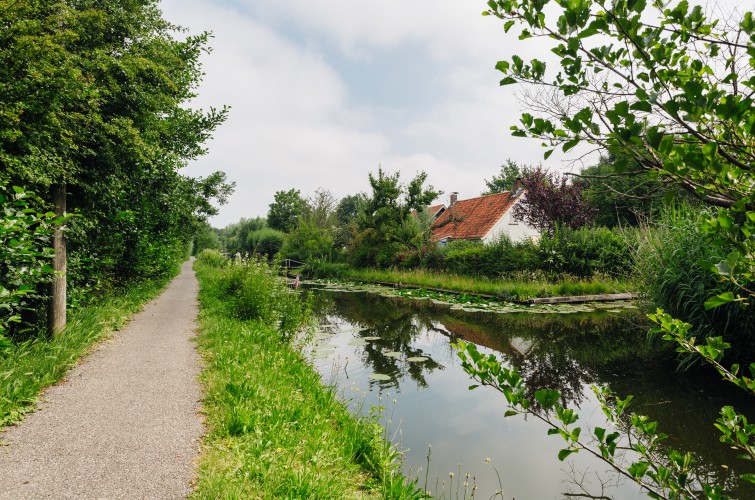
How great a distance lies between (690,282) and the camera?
673cm

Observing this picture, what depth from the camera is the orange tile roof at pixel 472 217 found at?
31516mm

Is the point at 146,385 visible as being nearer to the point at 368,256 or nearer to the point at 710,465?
the point at 710,465

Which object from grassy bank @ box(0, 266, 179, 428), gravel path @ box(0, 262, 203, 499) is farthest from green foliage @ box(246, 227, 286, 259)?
gravel path @ box(0, 262, 203, 499)

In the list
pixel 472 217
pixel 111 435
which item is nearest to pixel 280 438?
pixel 111 435

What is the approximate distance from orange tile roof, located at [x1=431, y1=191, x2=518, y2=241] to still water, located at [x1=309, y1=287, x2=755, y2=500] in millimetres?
20107

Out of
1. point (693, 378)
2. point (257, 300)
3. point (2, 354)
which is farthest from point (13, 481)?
point (693, 378)

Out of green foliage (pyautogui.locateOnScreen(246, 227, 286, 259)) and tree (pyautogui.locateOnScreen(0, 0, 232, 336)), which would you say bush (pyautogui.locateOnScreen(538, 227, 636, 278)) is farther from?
green foliage (pyautogui.locateOnScreen(246, 227, 286, 259))

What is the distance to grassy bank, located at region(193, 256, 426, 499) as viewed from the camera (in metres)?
3.21

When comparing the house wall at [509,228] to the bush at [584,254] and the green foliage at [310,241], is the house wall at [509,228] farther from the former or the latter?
the green foliage at [310,241]

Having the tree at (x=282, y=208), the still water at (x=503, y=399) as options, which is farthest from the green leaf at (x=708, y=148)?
the tree at (x=282, y=208)

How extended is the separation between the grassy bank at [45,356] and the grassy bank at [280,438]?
6.18 feet

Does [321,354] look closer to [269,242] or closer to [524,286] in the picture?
[524,286]

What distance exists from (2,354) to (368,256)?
24802mm

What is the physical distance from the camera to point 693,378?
21.9 ft
